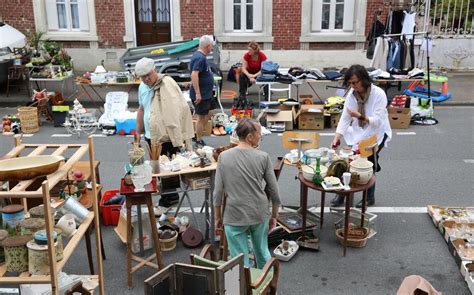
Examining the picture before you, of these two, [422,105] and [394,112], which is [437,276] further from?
[422,105]

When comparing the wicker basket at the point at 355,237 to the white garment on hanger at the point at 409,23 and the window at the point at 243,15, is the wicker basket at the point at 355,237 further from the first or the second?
the window at the point at 243,15

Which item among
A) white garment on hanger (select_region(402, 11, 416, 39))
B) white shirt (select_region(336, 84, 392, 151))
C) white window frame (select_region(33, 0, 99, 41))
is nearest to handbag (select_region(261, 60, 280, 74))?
white garment on hanger (select_region(402, 11, 416, 39))

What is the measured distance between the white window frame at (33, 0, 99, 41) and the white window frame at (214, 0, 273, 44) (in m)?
3.70

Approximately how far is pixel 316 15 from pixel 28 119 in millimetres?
9104

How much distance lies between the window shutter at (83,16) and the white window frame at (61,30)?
0.07m

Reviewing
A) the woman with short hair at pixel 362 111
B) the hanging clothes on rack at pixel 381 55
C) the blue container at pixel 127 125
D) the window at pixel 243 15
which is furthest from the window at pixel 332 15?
the woman with short hair at pixel 362 111

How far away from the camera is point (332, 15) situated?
621 inches

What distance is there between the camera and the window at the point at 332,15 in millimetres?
15625

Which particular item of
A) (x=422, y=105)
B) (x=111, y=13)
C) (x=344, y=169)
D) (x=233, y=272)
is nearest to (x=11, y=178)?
(x=233, y=272)

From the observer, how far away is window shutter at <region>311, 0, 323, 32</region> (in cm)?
1560

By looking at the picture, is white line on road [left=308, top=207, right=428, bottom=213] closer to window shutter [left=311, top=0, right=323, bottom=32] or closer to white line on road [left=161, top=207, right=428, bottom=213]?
white line on road [left=161, top=207, right=428, bottom=213]

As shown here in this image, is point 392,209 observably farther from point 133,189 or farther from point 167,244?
point 133,189

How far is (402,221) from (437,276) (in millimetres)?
1242

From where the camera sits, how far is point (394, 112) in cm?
1053
